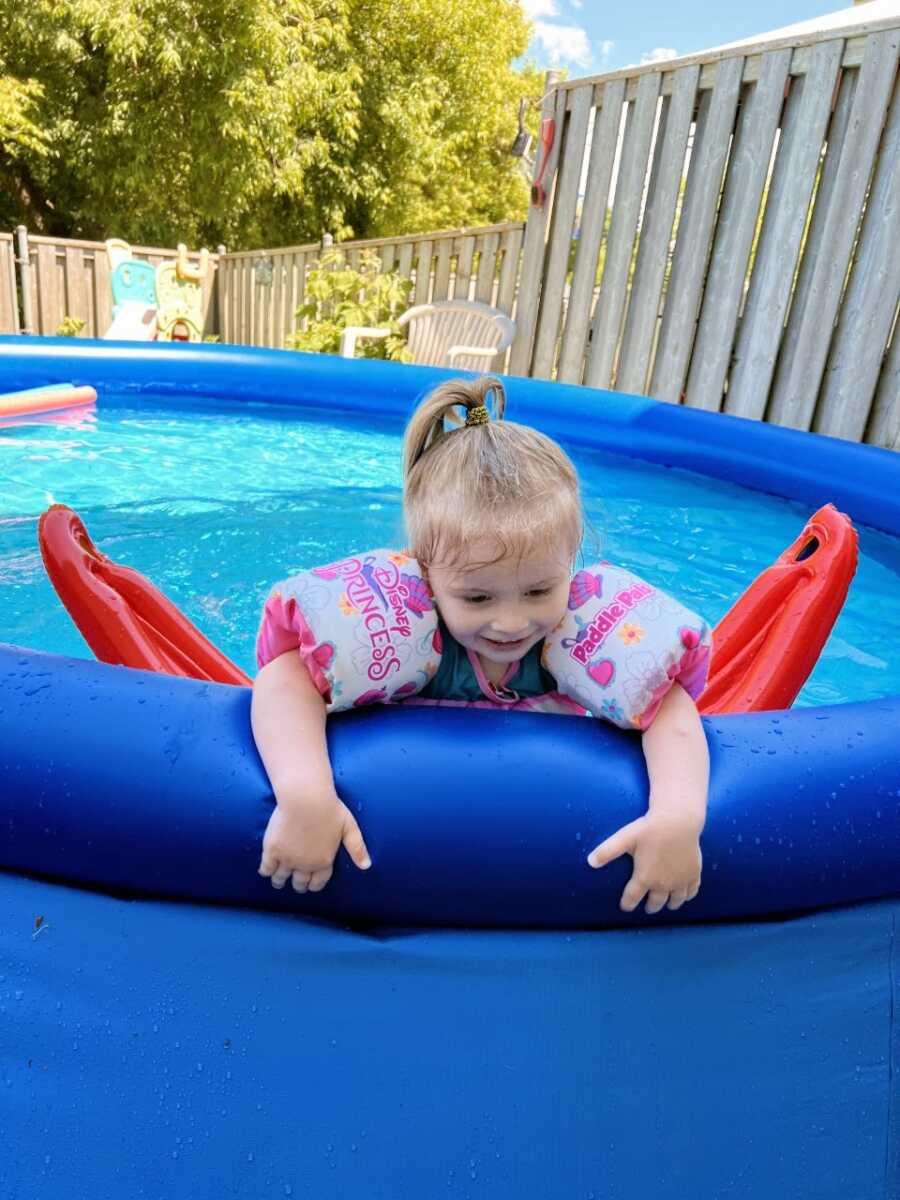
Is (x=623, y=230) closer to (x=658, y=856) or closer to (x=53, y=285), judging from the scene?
(x=658, y=856)

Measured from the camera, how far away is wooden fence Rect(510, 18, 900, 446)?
15.3 feet

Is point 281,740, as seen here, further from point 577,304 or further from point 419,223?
point 419,223

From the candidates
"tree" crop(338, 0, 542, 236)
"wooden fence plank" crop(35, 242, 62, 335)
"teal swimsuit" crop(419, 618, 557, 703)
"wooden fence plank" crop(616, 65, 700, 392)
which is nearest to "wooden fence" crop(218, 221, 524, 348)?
"wooden fence plank" crop(616, 65, 700, 392)

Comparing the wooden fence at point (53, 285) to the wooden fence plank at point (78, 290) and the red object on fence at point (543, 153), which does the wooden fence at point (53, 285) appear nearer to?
the wooden fence plank at point (78, 290)

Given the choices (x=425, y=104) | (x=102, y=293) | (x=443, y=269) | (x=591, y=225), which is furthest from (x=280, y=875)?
(x=425, y=104)

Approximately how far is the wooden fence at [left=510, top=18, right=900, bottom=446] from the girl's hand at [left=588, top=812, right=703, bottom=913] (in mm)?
4050

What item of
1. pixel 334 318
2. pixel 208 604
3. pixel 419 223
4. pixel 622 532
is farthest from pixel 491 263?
pixel 419 223

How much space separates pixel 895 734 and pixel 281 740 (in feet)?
2.57

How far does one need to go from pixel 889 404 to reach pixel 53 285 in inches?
344

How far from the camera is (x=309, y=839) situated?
116cm

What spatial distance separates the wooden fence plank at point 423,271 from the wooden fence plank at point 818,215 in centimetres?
361

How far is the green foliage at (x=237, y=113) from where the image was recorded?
45.4ft

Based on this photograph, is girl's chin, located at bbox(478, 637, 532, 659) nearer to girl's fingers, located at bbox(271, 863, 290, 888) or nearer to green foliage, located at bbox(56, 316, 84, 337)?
girl's fingers, located at bbox(271, 863, 290, 888)

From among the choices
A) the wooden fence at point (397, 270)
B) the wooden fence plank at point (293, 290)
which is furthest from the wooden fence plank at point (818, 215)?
the wooden fence plank at point (293, 290)
